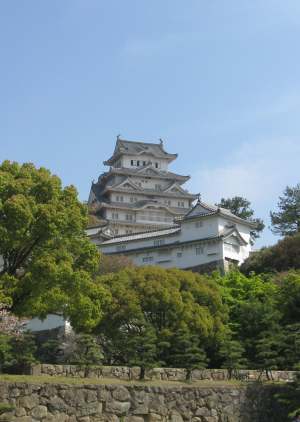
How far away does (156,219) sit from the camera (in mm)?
67062

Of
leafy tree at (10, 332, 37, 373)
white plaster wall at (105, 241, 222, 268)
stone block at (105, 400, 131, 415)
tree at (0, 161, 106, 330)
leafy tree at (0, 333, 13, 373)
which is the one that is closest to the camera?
stone block at (105, 400, 131, 415)

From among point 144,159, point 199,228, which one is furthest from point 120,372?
point 144,159

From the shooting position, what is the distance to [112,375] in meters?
18.3

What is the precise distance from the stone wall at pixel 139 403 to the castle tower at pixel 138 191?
44734 millimetres

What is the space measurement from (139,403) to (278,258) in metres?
27.9

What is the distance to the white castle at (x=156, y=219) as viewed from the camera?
49.9 metres

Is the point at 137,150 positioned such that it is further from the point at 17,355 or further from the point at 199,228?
the point at 17,355

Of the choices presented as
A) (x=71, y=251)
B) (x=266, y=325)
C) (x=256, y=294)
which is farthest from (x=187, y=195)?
(x=71, y=251)

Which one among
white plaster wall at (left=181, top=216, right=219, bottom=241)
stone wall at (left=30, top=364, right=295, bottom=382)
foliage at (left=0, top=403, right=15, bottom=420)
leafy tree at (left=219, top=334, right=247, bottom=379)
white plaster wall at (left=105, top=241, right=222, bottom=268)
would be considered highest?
white plaster wall at (left=181, top=216, right=219, bottom=241)

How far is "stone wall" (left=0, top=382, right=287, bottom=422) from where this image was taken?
14.5 m

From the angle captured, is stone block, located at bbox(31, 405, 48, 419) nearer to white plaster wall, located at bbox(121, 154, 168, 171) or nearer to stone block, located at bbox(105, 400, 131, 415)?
stone block, located at bbox(105, 400, 131, 415)

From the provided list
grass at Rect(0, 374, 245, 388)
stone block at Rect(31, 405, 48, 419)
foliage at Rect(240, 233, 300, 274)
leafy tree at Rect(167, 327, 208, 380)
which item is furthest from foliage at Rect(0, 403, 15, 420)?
foliage at Rect(240, 233, 300, 274)

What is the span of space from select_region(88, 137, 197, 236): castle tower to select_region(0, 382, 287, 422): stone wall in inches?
1761

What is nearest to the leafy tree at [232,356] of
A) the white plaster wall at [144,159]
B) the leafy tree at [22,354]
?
the leafy tree at [22,354]
